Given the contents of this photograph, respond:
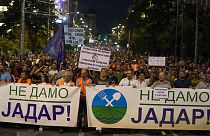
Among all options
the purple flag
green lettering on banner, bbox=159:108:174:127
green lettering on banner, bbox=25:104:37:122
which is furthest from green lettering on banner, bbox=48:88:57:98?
the purple flag

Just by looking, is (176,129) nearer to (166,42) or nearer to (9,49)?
(166,42)

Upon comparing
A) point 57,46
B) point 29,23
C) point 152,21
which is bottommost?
point 57,46

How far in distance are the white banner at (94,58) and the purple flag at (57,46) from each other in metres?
2.67

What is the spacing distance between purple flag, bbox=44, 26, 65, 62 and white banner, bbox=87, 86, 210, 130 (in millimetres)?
4454

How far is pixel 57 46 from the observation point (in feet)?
Answer: 55.1

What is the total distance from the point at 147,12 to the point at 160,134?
50.8 metres

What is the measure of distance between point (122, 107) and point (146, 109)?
603 millimetres

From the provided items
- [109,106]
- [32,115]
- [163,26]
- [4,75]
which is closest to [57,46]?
[4,75]

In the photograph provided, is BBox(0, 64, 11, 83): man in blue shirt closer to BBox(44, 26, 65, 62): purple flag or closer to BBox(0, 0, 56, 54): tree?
BBox(44, 26, 65, 62): purple flag

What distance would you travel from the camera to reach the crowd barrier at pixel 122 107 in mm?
12289

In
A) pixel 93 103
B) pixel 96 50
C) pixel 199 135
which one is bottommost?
pixel 199 135

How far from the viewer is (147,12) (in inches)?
2452

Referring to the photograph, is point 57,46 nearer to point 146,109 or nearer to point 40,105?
point 40,105

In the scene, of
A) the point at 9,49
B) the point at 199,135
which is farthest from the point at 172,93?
the point at 9,49
